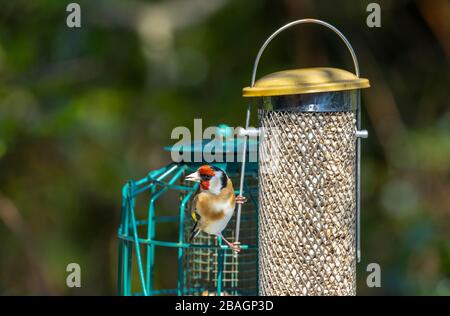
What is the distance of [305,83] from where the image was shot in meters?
3.70

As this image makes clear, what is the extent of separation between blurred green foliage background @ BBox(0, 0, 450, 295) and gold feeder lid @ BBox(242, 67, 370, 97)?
13.8 feet

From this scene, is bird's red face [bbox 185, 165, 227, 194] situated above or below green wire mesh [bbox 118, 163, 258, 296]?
above

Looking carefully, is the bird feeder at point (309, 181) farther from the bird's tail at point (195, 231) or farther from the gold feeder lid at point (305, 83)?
the bird's tail at point (195, 231)

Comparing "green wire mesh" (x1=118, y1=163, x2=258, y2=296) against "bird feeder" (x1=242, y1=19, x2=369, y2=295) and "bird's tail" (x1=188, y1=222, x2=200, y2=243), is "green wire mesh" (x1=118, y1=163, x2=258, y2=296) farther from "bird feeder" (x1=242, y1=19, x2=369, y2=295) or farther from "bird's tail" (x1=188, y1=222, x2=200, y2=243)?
"bird feeder" (x1=242, y1=19, x2=369, y2=295)

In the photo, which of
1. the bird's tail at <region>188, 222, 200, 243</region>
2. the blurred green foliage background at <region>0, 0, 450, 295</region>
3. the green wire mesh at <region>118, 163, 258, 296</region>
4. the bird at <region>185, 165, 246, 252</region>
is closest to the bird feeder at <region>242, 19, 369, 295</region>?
the bird at <region>185, 165, 246, 252</region>

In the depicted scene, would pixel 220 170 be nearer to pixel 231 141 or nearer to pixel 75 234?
pixel 231 141

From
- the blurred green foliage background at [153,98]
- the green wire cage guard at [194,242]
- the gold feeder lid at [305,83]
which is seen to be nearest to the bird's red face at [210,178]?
the green wire cage guard at [194,242]

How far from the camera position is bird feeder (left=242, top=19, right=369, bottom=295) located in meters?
3.82

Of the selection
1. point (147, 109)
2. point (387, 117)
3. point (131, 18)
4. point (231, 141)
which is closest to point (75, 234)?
point (147, 109)

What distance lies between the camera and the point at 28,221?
8570mm

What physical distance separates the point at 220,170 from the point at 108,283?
16.4 feet

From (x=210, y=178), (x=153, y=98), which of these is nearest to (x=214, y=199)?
(x=210, y=178)

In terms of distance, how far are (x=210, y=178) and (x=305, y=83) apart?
2.61ft

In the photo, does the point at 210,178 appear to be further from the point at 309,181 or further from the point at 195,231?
the point at 309,181
